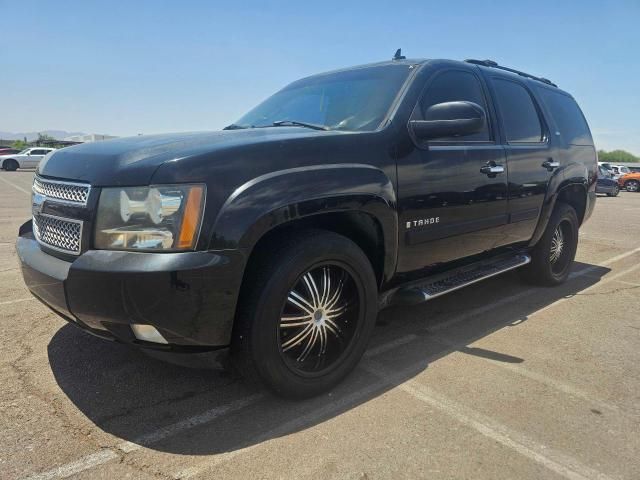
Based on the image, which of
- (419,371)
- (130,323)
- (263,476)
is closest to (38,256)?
(130,323)

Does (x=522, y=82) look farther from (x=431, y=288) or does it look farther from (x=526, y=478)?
(x=526, y=478)

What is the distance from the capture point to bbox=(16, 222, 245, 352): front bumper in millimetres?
2146

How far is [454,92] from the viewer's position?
12.2 ft

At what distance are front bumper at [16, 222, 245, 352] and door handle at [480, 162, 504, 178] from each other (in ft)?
7.33

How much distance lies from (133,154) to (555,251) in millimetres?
4545

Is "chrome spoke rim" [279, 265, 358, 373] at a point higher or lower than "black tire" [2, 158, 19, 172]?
higher

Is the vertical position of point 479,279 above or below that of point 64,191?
below

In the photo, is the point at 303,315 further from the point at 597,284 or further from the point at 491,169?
the point at 597,284

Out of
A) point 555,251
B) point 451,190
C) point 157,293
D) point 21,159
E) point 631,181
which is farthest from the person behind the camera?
point 21,159

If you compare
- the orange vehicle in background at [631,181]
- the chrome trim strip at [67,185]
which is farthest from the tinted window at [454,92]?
the orange vehicle in background at [631,181]

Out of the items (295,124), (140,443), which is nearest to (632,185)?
(295,124)

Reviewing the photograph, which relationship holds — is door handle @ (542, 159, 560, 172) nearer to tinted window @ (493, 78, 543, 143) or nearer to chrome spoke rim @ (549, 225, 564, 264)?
tinted window @ (493, 78, 543, 143)

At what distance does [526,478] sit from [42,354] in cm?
296

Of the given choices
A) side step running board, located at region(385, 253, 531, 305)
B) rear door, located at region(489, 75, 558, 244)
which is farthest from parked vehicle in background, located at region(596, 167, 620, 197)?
side step running board, located at region(385, 253, 531, 305)
